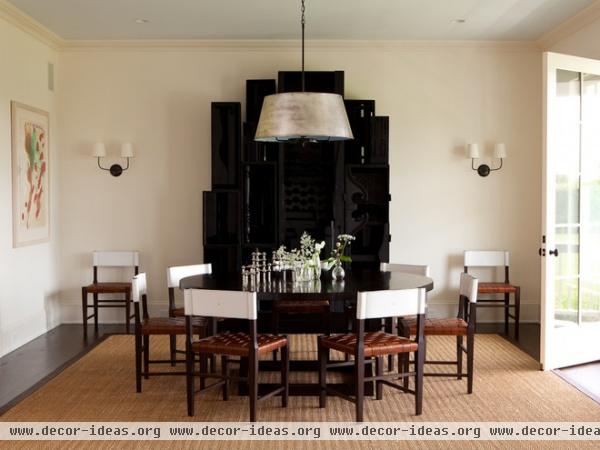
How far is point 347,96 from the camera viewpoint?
7.29 metres

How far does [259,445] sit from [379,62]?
4.66 metres

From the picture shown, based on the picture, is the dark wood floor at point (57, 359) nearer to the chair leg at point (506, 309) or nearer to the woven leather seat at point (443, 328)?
the chair leg at point (506, 309)

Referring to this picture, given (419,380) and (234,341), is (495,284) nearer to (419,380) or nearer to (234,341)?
(419,380)

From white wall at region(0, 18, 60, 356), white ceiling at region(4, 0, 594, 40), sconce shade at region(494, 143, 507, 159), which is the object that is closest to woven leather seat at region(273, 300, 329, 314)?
white wall at region(0, 18, 60, 356)

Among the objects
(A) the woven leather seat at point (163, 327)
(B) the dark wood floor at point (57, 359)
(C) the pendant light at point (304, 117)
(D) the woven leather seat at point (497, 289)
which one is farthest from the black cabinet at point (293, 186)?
(C) the pendant light at point (304, 117)

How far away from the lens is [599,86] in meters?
5.56

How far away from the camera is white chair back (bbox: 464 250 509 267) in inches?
286

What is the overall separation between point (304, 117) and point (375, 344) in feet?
4.94

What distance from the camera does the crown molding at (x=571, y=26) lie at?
5992 millimetres

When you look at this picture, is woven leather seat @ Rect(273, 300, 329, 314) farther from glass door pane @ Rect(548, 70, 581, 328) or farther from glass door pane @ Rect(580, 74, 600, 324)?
glass door pane @ Rect(580, 74, 600, 324)

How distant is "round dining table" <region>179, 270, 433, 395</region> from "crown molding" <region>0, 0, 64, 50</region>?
288 centimetres

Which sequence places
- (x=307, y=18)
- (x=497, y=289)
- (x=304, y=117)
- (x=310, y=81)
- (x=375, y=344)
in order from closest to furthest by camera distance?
(x=375, y=344), (x=304, y=117), (x=307, y=18), (x=497, y=289), (x=310, y=81)

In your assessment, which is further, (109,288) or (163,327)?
(109,288)

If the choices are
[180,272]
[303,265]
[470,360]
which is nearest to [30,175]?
[180,272]
